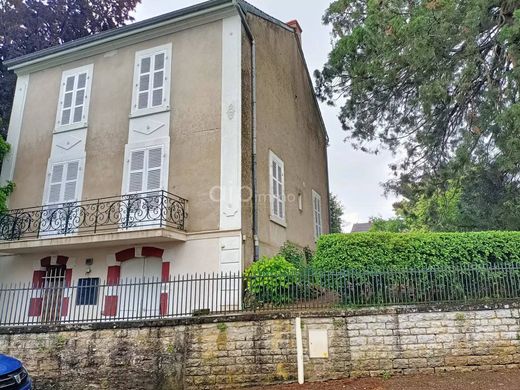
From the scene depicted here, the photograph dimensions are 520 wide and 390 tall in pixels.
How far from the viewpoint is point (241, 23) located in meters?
12.8

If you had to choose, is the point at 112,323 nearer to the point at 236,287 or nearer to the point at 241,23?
the point at 236,287

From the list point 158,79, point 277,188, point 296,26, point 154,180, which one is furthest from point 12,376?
point 296,26

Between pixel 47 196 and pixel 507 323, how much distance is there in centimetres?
1307

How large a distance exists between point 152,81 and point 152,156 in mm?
2570

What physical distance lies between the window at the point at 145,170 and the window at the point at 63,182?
2.08 meters

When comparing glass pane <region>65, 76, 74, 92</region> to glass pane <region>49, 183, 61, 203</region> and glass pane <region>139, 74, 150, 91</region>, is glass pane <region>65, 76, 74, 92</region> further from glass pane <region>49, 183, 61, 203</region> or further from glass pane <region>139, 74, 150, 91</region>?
glass pane <region>49, 183, 61, 203</region>

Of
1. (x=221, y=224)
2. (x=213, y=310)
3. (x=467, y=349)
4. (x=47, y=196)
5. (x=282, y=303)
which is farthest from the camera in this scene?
(x=47, y=196)

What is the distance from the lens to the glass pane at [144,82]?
13.4 m

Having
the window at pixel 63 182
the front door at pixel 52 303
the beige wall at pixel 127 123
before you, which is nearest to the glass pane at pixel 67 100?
the beige wall at pixel 127 123

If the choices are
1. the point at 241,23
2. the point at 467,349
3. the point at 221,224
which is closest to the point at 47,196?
the point at 221,224

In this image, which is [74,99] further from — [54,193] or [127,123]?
[54,193]

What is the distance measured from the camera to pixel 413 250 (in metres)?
9.99

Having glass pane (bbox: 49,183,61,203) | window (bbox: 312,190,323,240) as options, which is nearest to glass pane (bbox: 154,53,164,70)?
glass pane (bbox: 49,183,61,203)

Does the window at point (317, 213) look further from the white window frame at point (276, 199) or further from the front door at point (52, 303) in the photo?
the front door at point (52, 303)
